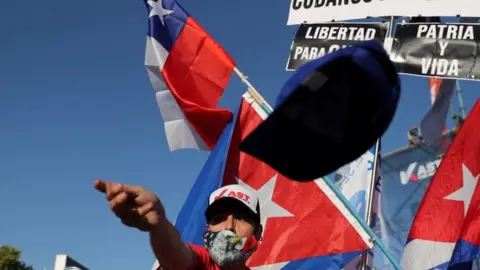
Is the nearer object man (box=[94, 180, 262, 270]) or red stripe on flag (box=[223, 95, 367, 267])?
man (box=[94, 180, 262, 270])

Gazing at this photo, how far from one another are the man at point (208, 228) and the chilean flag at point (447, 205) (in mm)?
3297

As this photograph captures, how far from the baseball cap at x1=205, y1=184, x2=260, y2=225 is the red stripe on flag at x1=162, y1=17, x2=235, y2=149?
3704mm

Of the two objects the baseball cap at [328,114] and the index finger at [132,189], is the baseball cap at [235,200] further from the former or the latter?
the index finger at [132,189]

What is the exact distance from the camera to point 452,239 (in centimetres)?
572

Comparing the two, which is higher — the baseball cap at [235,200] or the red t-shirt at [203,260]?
the baseball cap at [235,200]

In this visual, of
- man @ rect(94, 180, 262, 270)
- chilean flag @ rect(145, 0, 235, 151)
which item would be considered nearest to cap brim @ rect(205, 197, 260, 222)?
man @ rect(94, 180, 262, 270)

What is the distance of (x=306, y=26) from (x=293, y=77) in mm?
5040

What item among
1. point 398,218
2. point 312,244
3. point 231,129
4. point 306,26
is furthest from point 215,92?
point 398,218

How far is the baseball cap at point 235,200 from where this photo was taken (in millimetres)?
2812

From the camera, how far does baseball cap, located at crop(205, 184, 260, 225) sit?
2.81 m

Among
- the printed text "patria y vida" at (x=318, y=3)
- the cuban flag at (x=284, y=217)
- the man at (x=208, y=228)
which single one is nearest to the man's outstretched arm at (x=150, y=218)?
the man at (x=208, y=228)

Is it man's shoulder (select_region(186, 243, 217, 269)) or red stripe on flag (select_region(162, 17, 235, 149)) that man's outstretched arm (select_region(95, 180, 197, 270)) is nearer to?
man's shoulder (select_region(186, 243, 217, 269))

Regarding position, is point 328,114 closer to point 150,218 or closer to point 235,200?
point 150,218

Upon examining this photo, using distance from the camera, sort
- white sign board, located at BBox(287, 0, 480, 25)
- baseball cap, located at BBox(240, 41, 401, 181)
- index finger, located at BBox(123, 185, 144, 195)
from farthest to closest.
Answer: white sign board, located at BBox(287, 0, 480, 25) → baseball cap, located at BBox(240, 41, 401, 181) → index finger, located at BBox(123, 185, 144, 195)
